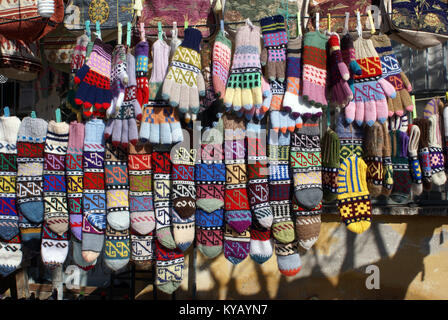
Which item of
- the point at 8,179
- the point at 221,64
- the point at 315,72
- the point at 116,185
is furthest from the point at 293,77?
the point at 8,179

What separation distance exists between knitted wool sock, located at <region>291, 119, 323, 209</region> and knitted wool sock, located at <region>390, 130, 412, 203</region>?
1.46 ft

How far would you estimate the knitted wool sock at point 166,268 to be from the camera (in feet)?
6.70

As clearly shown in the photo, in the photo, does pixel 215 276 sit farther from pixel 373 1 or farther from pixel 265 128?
pixel 373 1

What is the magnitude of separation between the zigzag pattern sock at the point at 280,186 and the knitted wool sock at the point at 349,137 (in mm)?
306

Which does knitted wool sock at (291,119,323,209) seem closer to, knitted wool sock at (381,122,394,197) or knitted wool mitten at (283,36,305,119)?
knitted wool mitten at (283,36,305,119)

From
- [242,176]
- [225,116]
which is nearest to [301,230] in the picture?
[242,176]

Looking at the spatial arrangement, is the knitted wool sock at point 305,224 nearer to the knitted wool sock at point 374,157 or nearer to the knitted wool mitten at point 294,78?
the knitted wool sock at point 374,157

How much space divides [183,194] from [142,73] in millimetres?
686

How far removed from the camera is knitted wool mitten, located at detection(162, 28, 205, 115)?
1837 mm

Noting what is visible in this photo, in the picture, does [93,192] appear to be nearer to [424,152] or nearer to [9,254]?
[9,254]

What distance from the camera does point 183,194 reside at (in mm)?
1945

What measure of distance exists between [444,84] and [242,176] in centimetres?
326

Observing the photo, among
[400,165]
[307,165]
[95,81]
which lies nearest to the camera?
[95,81]

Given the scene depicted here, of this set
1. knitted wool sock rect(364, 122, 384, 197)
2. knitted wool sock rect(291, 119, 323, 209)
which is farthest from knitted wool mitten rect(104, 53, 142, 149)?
knitted wool sock rect(364, 122, 384, 197)
